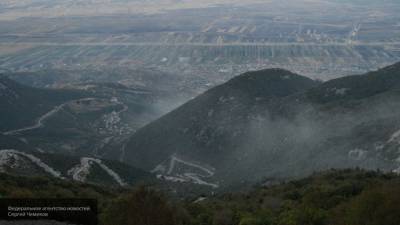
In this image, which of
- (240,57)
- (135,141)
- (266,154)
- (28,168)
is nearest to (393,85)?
(266,154)

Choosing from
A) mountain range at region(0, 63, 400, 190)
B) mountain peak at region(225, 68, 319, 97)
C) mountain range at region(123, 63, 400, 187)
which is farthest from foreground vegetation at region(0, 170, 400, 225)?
mountain peak at region(225, 68, 319, 97)

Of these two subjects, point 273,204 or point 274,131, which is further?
point 274,131

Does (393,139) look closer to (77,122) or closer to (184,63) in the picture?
(77,122)

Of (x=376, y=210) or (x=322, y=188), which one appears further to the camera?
(x=322, y=188)

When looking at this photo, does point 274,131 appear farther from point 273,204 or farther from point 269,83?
point 273,204

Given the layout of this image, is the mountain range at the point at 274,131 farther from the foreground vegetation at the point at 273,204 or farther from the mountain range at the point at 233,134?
the foreground vegetation at the point at 273,204

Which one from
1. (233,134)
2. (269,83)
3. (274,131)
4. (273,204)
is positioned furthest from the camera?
(269,83)

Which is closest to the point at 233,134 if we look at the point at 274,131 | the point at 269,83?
the point at 274,131

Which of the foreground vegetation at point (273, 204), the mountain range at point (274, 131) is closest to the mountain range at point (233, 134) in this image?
the mountain range at point (274, 131)
